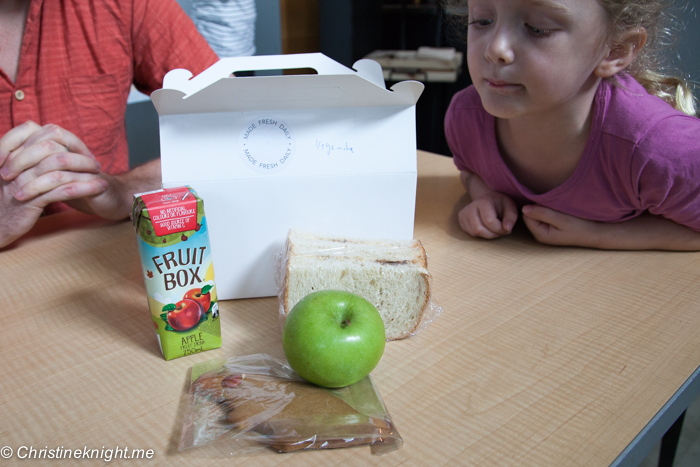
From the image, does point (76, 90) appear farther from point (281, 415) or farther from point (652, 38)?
point (652, 38)

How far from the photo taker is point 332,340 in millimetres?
637

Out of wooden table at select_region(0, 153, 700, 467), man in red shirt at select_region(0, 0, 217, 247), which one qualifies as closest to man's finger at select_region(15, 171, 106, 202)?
man in red shirt at select_region(0, 0, 217, 247)

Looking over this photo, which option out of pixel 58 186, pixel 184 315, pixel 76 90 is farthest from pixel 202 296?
pixel 76 90

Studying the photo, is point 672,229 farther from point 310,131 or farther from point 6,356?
point 6,356

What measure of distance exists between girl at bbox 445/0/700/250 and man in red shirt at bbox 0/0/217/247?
813mm

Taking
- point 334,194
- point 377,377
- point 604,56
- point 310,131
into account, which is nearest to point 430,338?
point 377,377

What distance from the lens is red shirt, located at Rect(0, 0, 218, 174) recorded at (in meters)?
1.27

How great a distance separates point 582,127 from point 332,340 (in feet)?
2.45

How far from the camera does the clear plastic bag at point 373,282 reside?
0.77 m

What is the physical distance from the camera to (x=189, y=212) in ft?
2.24

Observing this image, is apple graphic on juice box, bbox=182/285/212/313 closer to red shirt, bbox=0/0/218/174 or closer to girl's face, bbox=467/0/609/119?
girl's face, bbox=467/0/609/119

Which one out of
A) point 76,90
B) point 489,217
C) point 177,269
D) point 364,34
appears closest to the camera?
point 177,269

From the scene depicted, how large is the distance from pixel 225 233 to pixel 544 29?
642 millimetres

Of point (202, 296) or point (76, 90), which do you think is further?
point (76, 90)
